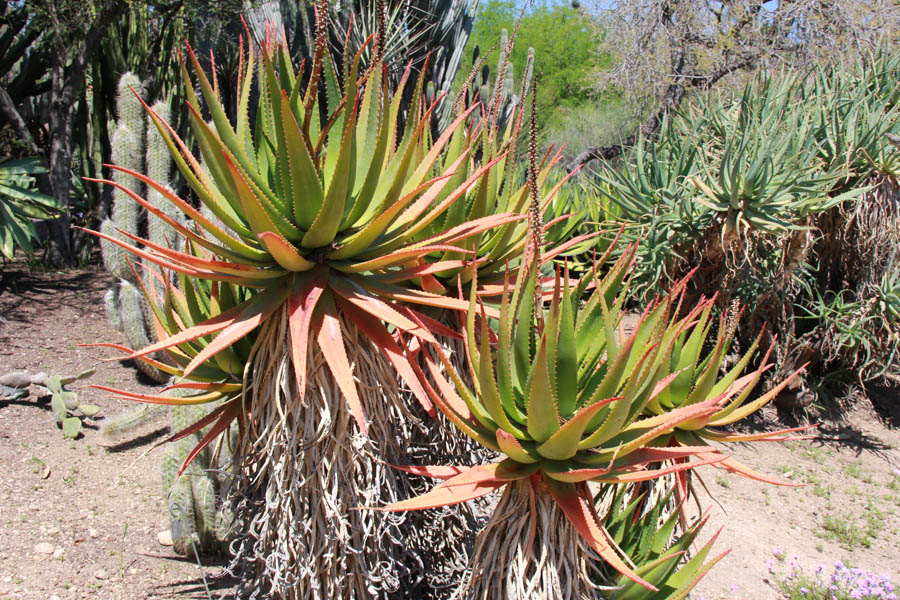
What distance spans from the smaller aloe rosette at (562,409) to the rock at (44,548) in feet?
9.94

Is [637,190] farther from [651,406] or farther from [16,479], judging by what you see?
[16,479]

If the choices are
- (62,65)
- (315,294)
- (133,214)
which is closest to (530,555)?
(315,294)

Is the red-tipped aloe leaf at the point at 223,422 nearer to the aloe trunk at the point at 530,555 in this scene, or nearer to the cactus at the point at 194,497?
the aloe trunk at the point at 530,555

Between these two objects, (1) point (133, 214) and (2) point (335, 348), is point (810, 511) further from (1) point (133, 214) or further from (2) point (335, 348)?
(1) point (133, 214)

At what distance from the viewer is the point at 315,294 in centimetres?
193

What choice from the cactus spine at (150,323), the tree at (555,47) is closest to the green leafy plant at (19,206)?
the cactus spine at (150,323)

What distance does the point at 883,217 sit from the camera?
6344 millimetres

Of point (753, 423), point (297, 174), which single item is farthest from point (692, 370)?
point (753, 423)

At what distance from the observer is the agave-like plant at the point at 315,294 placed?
1917 mm

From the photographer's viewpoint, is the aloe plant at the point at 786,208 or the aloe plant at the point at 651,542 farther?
the aloe plant at the point at 786,208

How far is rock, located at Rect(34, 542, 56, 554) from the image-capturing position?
3721 mm

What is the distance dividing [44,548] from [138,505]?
2.60ft

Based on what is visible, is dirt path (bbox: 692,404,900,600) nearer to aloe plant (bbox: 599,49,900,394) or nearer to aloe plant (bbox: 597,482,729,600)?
aloe plant (bbox: 599,49,900,394)

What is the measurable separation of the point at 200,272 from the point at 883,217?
664 cm
